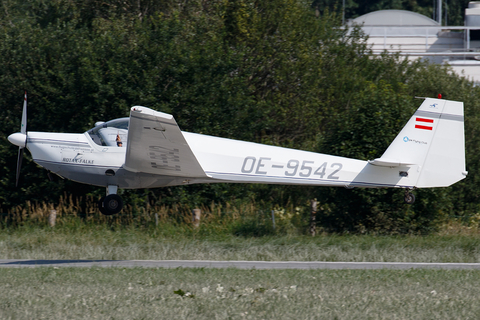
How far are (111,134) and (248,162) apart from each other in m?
3.00

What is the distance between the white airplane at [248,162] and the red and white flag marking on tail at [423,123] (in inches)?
0.8

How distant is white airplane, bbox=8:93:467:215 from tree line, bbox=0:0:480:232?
489 cm

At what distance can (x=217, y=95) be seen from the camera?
1905 cm

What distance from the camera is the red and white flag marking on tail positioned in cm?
1177

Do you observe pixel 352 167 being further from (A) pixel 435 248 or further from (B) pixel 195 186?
(B) pixel 195 186

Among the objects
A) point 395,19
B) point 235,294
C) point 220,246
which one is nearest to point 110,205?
point 220,246

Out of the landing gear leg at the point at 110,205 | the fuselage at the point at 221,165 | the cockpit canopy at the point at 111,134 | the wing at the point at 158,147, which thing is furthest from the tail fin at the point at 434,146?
the landing gear leg at the point at 110,205

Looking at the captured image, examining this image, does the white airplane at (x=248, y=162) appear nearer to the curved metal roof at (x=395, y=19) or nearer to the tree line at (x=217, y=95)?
the tree line at (x=217, y=95)

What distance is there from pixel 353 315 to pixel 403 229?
10457 millimetres

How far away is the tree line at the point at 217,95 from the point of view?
17328 mm

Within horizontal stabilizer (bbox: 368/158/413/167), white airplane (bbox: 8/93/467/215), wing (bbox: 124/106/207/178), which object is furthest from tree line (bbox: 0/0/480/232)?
wing (bbox: 124/106/207/178)

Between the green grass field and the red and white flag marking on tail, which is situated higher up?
the red and white flag marking on tail

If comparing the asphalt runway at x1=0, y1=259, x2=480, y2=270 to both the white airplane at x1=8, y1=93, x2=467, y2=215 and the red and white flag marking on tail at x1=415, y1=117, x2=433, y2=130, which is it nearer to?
the white airplane at x1=8, y1=93, x2=467, y2=215

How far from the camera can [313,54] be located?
23578 millimetres
